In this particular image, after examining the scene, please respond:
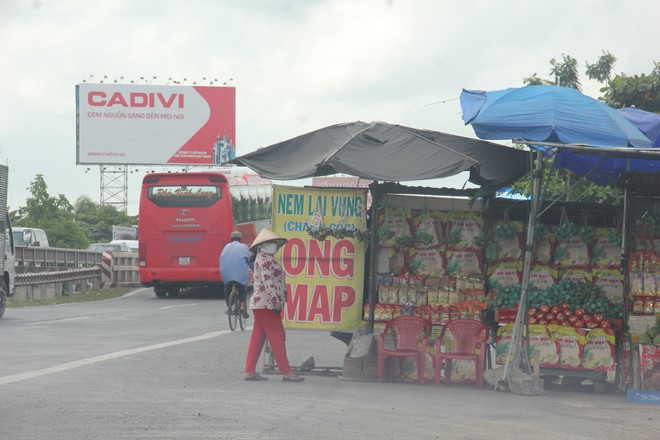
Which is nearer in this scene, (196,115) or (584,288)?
(584,288)

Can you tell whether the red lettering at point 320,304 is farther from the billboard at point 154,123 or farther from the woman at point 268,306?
the billboard at point 154,123

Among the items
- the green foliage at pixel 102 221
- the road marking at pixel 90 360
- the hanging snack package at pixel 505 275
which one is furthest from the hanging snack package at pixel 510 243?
the green foliage at pixel 102 221

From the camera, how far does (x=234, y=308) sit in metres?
22.3

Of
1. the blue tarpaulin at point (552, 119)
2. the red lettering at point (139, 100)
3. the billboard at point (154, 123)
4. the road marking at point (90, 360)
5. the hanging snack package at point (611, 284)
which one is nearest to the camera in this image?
the blue tarpaulin at point (552, 119)

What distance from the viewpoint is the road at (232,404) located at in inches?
378

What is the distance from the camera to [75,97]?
248ft

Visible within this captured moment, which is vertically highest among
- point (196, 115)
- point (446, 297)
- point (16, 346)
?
point (196, 115)

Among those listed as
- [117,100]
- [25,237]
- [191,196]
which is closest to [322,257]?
[191,196]

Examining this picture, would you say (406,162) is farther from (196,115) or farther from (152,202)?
(196,115)

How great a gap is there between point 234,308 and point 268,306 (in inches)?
349

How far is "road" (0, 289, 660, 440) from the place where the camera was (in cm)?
961

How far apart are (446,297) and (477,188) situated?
1373 millimetres

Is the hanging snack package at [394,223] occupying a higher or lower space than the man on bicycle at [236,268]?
higher

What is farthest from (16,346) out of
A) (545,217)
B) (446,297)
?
(545,217)
